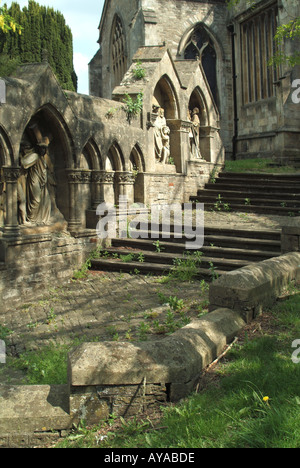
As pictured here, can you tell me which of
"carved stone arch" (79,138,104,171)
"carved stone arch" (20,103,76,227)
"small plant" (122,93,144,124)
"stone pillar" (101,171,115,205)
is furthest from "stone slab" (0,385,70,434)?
"small plant" (122,93,144,124)

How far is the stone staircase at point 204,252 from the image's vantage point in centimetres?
800

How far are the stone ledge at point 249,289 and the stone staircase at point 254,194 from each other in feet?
18.6

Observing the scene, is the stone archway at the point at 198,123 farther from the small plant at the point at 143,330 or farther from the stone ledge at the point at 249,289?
the small plant at the point at 143,330

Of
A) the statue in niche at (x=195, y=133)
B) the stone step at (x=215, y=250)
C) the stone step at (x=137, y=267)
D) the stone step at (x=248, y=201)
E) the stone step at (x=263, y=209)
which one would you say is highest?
the statue in niche at (x=195, y=133)

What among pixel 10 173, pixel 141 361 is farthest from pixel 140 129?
pixel 141 361

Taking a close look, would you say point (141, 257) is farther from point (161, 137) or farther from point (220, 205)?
point (161, 137)

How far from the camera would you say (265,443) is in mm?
2598

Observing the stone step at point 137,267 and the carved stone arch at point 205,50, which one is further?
the carved stone arch at point 205,50

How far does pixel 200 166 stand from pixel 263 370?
34.1ft

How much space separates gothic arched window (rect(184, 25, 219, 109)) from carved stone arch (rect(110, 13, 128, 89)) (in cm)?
356

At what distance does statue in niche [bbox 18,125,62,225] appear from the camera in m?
7.88

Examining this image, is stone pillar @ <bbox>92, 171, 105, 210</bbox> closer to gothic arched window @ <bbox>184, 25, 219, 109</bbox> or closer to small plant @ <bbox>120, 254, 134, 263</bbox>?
small plant @ <bbox>120, 254, 134, 263</bbox>

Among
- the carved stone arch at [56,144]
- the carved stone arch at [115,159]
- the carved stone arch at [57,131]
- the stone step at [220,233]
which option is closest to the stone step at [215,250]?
the stone step at [220,233]

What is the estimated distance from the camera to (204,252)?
8.59 m
